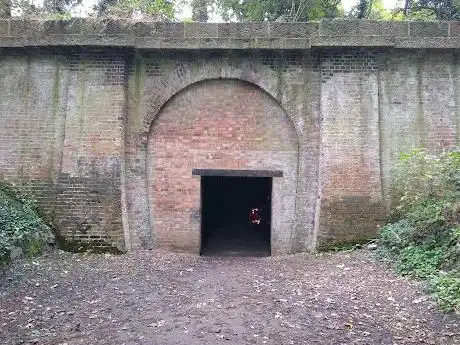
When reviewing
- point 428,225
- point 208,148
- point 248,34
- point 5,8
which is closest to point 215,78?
point 248,34

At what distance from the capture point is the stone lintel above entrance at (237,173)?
952 cm

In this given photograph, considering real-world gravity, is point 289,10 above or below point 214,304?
above

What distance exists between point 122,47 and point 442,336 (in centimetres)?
743

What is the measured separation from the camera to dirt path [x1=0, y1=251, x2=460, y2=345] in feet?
17.1

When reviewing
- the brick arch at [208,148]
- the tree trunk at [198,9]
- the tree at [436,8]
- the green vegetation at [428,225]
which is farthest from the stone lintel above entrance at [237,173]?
the tree at [436,8]

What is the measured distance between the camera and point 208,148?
9.64 metres

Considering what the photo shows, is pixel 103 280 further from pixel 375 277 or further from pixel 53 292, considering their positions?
pixel 375 277

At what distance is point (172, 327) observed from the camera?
5.38 meters

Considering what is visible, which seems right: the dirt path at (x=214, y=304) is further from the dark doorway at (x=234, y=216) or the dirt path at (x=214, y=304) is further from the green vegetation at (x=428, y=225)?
the dark doorway at (x=234, y=216)

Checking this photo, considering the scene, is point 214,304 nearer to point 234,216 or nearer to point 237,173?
point 237,173

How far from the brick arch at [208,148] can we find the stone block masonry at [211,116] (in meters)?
0.02

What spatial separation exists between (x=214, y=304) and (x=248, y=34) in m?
5.40

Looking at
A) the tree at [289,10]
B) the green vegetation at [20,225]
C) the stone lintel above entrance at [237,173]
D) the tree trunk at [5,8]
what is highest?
the tree at [289,10]

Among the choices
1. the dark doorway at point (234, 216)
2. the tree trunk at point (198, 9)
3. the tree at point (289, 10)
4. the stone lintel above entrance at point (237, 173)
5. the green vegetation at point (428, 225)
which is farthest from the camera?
the tree trunk at point (198, 9)
